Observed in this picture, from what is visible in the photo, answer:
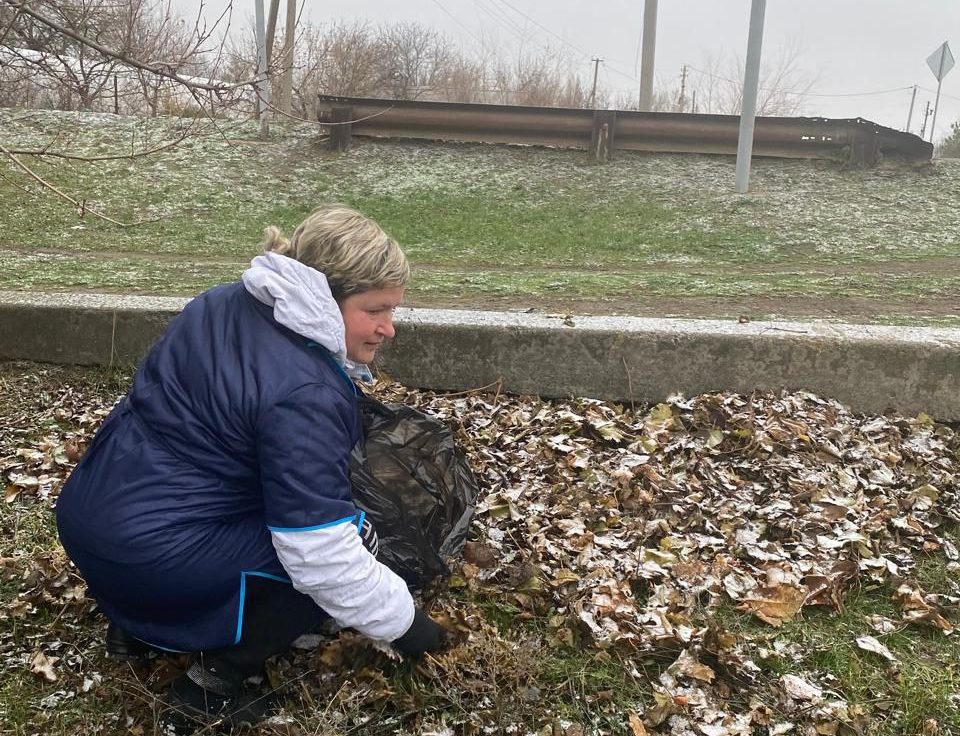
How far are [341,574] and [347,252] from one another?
0.80 metres

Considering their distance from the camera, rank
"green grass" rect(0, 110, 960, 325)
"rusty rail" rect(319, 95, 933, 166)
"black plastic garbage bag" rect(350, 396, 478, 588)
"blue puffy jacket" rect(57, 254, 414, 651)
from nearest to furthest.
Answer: "blue puffy jacket" rect(57, 254, 414, 651), "black plastic garbage bag" rect(350, 396, 478, 588), "green grass" rect(0, 110, 960, 325), "rusty rail" rect(319, 95, 933, 166)

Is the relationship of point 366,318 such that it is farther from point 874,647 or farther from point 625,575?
point 874,647

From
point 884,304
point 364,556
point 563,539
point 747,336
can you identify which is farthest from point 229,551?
point 884,304

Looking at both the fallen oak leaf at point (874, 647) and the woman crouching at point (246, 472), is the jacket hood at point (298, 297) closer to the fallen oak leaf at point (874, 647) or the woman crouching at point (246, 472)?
the woman crouching at point (246, 472)

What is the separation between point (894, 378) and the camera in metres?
3.64

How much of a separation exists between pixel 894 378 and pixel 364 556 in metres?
2.91

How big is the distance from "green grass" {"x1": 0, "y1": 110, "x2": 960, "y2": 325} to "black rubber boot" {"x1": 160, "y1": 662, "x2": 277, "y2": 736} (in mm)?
Answer: 3373

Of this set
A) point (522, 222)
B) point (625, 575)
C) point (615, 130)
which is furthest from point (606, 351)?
point (615, 130)

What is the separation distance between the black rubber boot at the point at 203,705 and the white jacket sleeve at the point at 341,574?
45 centimetres

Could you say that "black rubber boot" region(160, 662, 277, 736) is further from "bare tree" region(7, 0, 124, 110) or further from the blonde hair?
"bare tree" region(7, 0, 124, 110)

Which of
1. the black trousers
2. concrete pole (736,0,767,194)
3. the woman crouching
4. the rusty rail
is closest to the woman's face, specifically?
the woman crouching

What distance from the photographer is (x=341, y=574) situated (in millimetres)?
1816

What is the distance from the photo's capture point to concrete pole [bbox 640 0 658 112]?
58.4 feet

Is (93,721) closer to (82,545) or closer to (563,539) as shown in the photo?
(82,545)
